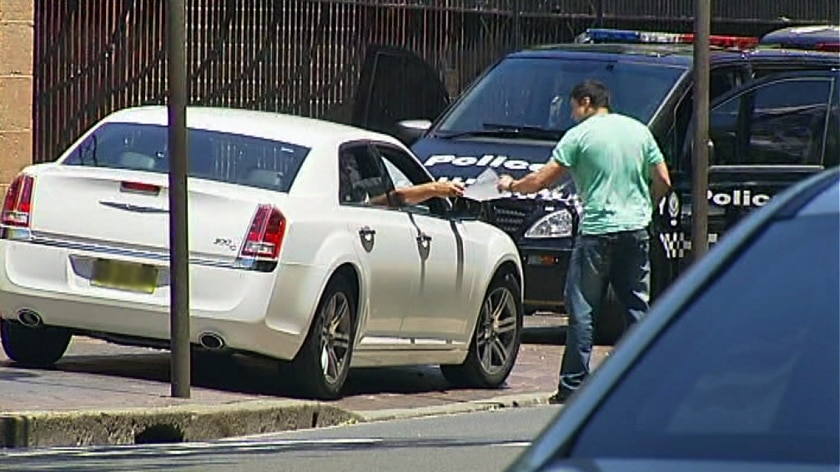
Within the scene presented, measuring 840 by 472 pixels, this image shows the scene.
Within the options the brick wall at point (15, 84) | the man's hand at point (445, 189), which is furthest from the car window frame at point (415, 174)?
the brick wall at point (15, 84)

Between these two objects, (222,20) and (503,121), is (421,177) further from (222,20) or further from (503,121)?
(222,20)

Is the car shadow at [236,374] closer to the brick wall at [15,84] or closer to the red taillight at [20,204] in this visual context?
the red taillight at [20,204]

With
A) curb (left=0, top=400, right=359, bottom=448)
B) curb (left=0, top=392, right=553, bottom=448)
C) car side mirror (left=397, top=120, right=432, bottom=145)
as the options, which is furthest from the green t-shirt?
car side mirror (left=397, top=120, right=432, bottom=145)

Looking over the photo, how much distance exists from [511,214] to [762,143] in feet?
6.48

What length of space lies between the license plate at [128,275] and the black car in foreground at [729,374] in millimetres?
7549

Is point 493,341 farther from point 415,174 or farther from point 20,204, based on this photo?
point 20,204

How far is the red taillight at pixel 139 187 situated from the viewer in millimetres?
10945

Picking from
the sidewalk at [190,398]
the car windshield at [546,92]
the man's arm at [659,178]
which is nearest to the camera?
the sidewalk at [190,398]

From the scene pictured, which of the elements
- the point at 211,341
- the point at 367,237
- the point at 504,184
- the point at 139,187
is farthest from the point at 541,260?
the point at 139,187

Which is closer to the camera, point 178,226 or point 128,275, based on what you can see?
point 178,226

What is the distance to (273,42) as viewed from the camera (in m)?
18.8

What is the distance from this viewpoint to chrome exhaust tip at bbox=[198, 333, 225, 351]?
1081 centimetres

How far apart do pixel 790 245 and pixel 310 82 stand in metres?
16.0

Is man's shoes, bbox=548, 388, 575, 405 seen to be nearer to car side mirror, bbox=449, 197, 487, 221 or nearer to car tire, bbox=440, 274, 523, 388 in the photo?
car tire, bbox=440, 274, 523, 388
